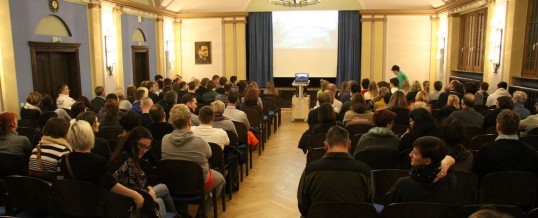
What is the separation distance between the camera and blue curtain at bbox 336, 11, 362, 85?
47.4ft

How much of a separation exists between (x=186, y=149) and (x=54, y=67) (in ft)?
20.8

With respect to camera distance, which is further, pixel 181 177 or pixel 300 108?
pixel 300 108

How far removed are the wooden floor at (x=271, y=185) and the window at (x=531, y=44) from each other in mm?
4937

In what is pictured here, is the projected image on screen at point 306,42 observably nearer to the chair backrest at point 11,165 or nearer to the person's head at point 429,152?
the chair backrest at point 11,165

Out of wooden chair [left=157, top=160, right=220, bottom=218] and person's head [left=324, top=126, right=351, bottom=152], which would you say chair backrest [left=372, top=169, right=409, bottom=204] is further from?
wooden chair [left=157, top=160, right=220, bottom=218]

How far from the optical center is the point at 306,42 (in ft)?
48.5

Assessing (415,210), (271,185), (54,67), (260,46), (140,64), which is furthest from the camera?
(260,46)

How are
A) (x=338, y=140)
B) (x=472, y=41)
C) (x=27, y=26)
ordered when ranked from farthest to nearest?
1. (x=472, y=41)
2. (x=27, y=26)
3. (x=338, y=140)

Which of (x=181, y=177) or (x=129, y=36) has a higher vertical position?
(x=129, y=36)

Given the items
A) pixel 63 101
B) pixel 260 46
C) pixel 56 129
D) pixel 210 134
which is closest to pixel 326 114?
pixel 210 134

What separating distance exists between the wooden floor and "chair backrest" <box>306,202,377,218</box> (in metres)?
2.12

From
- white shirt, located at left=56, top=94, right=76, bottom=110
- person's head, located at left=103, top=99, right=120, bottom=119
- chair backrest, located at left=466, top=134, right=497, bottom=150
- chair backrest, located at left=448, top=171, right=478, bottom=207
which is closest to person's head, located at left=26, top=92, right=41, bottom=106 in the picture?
white shirt, located at left=56, top=94, right=76, bottom=110

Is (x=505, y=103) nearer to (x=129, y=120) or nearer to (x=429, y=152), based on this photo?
(x=429, y=152)

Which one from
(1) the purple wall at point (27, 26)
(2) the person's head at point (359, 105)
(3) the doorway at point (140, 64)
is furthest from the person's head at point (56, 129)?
(3) the doorway at point (140, 64)
